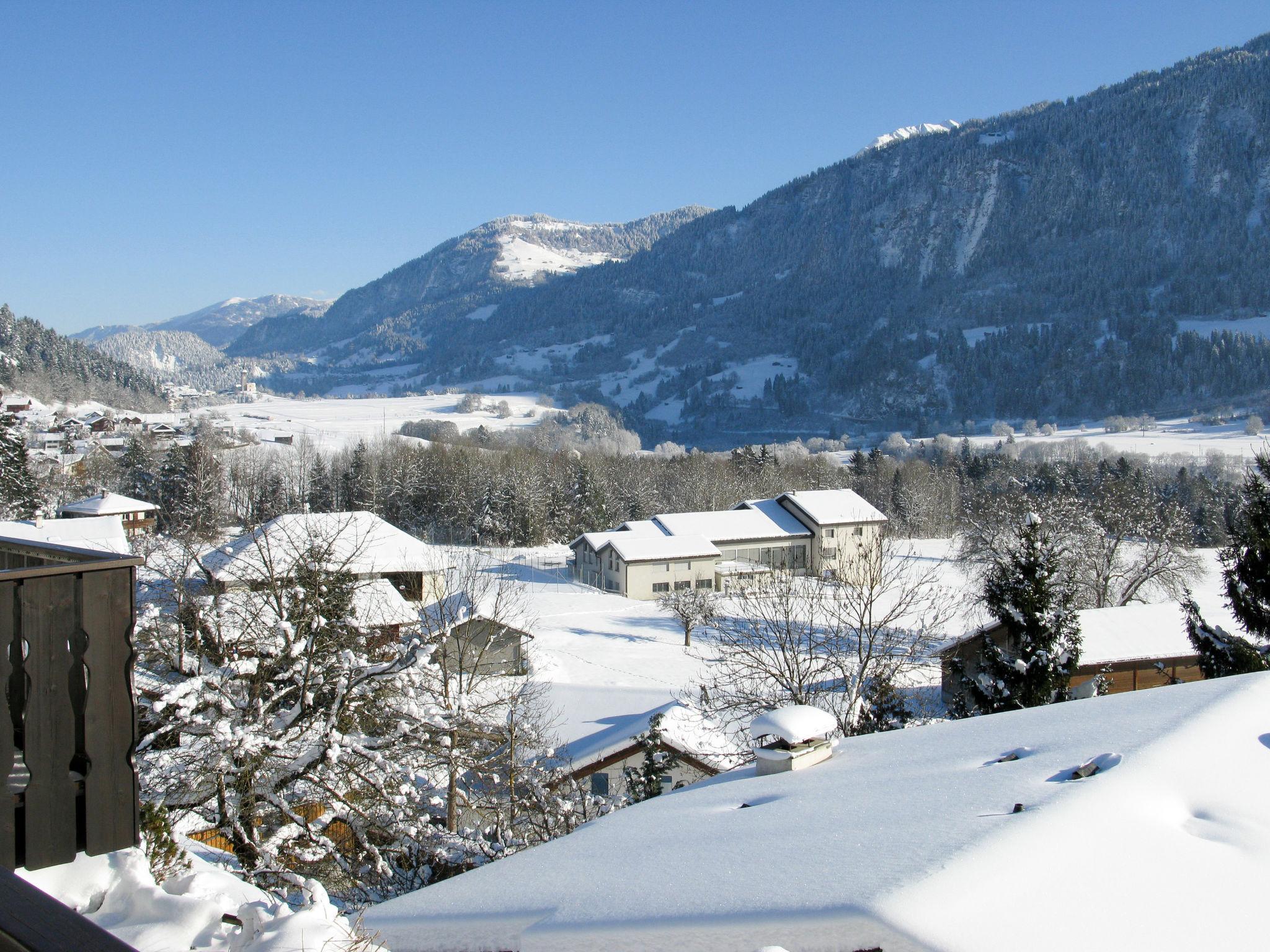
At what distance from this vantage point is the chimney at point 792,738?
7.57 metres

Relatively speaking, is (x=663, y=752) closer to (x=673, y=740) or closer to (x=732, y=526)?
(x=673, y=740)

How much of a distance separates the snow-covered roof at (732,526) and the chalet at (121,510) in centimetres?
3216

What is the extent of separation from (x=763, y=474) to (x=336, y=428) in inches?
3147

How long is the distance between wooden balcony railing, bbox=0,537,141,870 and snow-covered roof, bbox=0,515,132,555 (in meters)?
28.8

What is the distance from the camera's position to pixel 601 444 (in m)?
127

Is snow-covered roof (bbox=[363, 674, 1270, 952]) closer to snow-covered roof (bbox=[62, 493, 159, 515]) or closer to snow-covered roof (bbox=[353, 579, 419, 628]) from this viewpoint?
snow-covered roof (bbox=[353, 579, 419, 628])

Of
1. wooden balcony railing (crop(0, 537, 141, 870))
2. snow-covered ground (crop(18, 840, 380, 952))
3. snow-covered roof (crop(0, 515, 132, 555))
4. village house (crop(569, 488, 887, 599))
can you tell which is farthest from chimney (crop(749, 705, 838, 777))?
village house (crop(569, 488, 887, 599))

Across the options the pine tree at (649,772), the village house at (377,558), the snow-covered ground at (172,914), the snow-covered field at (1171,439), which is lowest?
the pine tree at (649,772)

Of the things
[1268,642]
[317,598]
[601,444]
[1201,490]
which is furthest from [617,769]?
[601,444]

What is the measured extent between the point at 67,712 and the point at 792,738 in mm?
5597

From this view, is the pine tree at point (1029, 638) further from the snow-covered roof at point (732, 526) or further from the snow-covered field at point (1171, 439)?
the snow-covered field at point (1171, 439)

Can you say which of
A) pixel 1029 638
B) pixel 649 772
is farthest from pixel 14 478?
pixel 1029 638

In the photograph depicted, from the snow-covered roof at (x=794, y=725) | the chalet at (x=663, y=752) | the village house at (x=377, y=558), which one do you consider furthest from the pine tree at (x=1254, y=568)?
the village house at (x=377, y=558)

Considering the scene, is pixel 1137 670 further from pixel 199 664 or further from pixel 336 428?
pixel 336 428
